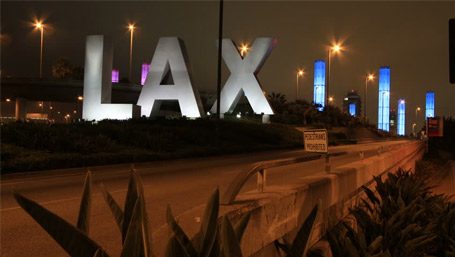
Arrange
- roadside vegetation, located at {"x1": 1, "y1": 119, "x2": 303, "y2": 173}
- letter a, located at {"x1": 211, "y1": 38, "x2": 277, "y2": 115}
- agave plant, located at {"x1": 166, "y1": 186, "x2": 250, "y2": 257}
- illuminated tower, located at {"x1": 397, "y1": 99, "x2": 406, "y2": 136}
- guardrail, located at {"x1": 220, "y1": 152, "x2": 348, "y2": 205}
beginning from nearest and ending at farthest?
agave plant, located at {"x1": 166, "y1": 186, "x2": 250, "y2": 257}, guardrail, located at {"x1": 220, "y1": 152, "x2": 348, "y2": 205}, roadside vegetation, located at {"x1": 1, "y1": 119, "x2": 303, "y2": 173}, letter a, located at {"x1": 211, "y1": 38, "x2": 277, "y2": 115}, illuminated tower, located at {"x1": 397, "y1": 99, "x2": 406, "y2": 136}

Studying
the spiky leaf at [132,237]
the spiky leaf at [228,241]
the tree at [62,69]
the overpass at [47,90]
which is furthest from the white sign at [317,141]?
the tree at [62,69]

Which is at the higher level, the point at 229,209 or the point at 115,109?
the point at 115,109

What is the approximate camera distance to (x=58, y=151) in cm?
1880

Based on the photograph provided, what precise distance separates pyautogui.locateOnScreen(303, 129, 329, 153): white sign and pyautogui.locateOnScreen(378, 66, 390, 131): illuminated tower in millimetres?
114301

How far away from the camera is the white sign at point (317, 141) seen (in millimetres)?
7445

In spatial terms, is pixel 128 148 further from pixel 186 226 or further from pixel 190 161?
pixel 186 226

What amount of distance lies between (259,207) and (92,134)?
21.3 metres

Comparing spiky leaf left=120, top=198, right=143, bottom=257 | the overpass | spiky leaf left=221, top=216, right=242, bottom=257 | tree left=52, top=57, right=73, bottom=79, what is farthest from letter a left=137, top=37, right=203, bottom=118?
tree left=52, top=57, right=73, bottom=79

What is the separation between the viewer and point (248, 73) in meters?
44.0

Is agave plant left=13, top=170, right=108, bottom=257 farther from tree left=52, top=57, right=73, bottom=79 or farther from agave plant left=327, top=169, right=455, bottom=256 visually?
tree left=52, top=57, right=73, bottom=79

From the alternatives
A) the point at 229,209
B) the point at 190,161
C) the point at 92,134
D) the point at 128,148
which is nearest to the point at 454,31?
the point at 229,209

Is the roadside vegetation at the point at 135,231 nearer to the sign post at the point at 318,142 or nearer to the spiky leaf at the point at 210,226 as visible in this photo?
the spiky leaf at the point at 210,226

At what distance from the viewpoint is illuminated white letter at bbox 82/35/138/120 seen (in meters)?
31.1

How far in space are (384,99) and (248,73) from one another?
86883 millimetres
